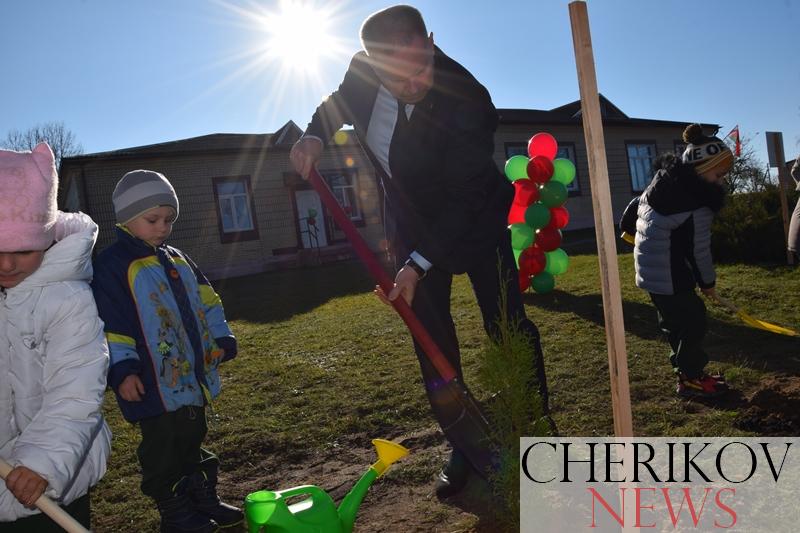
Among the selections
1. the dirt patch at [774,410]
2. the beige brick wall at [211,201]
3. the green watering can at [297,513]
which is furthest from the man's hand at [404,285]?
the beige brick wall at [211,201]

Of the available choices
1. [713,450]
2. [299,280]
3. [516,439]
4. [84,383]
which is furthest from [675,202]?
[299,280]

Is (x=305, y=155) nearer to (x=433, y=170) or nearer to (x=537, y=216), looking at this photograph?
(x=433, y=170)

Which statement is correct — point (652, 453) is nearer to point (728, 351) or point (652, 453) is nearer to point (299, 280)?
point (728, 351)

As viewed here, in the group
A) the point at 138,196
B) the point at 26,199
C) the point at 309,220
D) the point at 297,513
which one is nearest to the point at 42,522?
the point at 297,513

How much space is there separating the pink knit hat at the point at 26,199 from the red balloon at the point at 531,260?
6.80m

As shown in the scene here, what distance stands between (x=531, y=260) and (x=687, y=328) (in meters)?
4.13

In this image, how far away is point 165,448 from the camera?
286 centimetres

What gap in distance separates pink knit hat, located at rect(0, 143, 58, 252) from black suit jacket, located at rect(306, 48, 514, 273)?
141cm

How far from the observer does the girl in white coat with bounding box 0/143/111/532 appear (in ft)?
6.63

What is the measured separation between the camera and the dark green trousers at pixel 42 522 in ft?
7.45

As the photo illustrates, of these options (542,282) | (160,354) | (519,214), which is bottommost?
(542,282)

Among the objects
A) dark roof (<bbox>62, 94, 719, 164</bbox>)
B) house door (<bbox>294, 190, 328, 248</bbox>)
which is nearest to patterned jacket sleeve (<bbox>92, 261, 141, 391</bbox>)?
dark roof (<bbox>62, 94, 719, 164</bbox>)

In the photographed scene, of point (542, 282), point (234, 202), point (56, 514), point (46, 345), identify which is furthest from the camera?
point (234, 202)

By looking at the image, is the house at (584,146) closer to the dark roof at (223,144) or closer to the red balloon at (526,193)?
the dark roof at (223,144)
